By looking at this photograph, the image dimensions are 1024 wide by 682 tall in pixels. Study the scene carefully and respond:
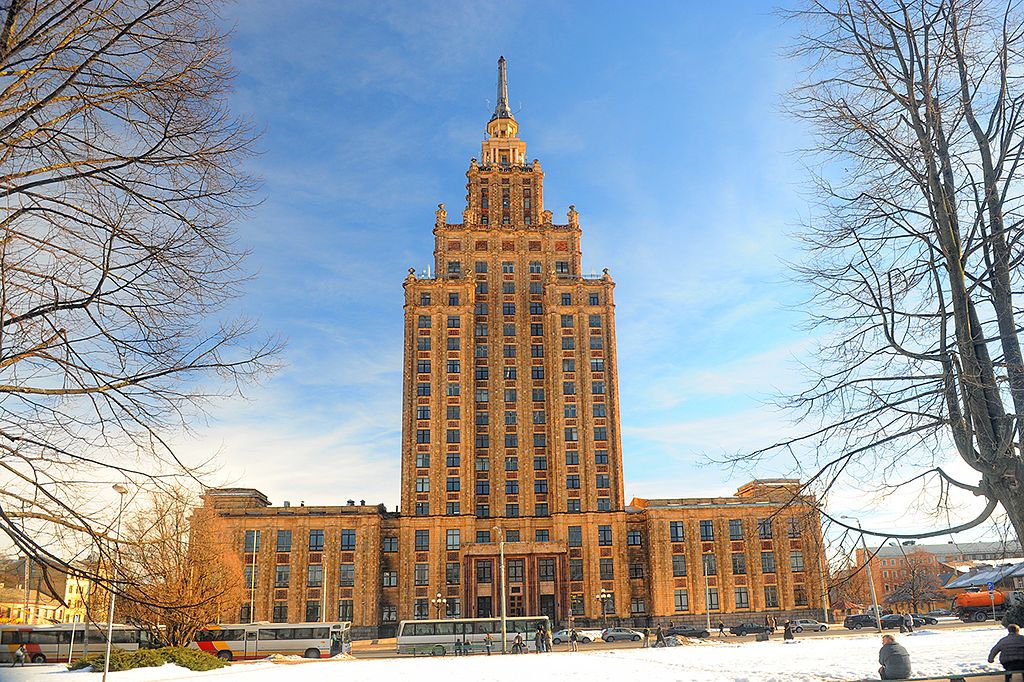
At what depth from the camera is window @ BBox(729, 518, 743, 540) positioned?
8431 centimetres

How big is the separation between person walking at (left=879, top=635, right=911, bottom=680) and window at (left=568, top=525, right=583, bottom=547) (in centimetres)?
6908

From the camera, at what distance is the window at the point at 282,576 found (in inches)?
3187

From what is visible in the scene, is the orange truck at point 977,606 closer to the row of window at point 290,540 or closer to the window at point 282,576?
the row of window at point 290,540

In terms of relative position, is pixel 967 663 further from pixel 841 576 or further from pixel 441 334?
pixel 441 334

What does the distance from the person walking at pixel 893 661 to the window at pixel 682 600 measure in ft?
225

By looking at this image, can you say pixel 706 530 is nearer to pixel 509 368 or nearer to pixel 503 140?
pixel 509 368

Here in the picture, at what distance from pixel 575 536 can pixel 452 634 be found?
1221 inches

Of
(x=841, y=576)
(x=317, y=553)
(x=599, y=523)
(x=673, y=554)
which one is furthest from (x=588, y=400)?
(x=841, y=576)

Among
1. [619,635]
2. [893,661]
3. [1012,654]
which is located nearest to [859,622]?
[619,635]

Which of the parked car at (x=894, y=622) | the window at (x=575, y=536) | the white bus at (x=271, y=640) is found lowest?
the parked car at (x=894, y=622)

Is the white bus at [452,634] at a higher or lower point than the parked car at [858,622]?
higher

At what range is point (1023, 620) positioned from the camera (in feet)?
97.7

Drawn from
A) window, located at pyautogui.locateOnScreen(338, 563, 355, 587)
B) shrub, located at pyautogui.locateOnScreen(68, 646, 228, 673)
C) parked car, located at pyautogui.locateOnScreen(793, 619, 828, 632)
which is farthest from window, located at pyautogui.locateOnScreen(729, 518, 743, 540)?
shrub, located at pyautogui.locateOnScreen(68, 646, 228, 673)

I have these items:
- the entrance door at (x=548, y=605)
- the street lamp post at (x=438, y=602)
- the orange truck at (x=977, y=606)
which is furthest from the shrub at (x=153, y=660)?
the orange truck at (x=977, y=606)
